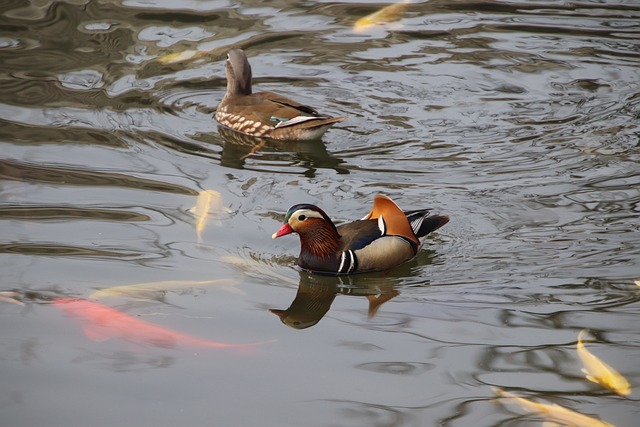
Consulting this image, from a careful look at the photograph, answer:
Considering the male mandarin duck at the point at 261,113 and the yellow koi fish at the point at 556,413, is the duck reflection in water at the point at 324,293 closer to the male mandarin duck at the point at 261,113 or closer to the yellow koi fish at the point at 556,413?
the yellow koi fish at the point at 556,413

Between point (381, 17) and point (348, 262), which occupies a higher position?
point (381, 17)

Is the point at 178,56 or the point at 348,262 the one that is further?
the point at 178,56

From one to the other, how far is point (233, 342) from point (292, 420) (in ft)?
2.88

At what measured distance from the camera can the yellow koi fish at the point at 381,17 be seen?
40.2 ft

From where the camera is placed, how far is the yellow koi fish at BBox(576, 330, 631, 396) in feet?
18.0

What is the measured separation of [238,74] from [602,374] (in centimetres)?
568

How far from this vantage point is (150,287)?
6.69 metres

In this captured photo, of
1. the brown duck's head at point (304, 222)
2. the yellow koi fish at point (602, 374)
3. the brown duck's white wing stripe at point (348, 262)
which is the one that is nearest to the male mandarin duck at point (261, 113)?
the brown duck's head at point (304, 222)

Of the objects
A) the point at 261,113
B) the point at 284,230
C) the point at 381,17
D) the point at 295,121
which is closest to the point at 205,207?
the point at 284,230

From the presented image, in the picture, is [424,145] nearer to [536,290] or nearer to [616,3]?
[536,290]

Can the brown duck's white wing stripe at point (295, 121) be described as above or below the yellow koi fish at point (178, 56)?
below

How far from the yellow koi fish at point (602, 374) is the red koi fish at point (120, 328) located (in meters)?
1.93

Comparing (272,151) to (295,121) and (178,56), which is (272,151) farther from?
(178,56)

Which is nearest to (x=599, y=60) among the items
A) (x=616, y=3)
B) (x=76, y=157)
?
(x=616, y=3)
